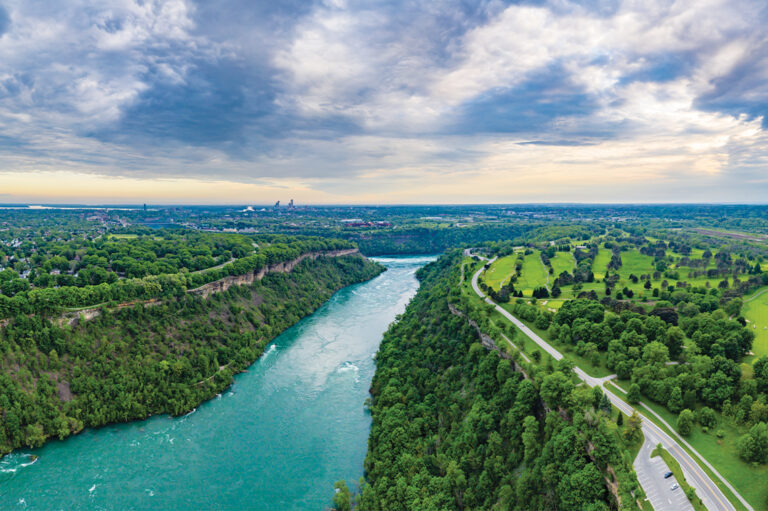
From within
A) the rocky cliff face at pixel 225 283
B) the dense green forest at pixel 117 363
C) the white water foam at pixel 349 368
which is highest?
the rocky cliff face at pixel 225 283

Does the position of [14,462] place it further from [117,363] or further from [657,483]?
[657,483]

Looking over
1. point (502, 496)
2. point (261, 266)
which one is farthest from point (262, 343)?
point (502, 496)

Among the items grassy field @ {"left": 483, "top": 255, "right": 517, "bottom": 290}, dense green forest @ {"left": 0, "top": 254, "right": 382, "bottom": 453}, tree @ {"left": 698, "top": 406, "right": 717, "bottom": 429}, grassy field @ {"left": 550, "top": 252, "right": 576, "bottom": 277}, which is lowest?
dense green forest @ {"left": 0, "top": 254, "right": 382, "bottom": 453}

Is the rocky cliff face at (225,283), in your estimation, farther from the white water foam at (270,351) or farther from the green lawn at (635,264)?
the green lawn at (635,264)

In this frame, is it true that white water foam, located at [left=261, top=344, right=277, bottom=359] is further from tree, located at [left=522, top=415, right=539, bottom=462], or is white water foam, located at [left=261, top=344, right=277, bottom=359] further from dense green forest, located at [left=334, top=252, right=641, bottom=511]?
tree, located at [left=522, top=415, right=539, bottom=462]

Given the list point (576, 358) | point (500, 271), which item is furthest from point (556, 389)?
point (500, 271)

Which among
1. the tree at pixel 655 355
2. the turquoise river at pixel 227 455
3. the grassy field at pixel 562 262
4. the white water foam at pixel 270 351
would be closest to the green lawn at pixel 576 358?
the tree at pixel 655 355

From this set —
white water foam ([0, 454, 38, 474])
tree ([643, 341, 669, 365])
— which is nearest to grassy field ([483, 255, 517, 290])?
tree ([643, 341, 669, 365])
